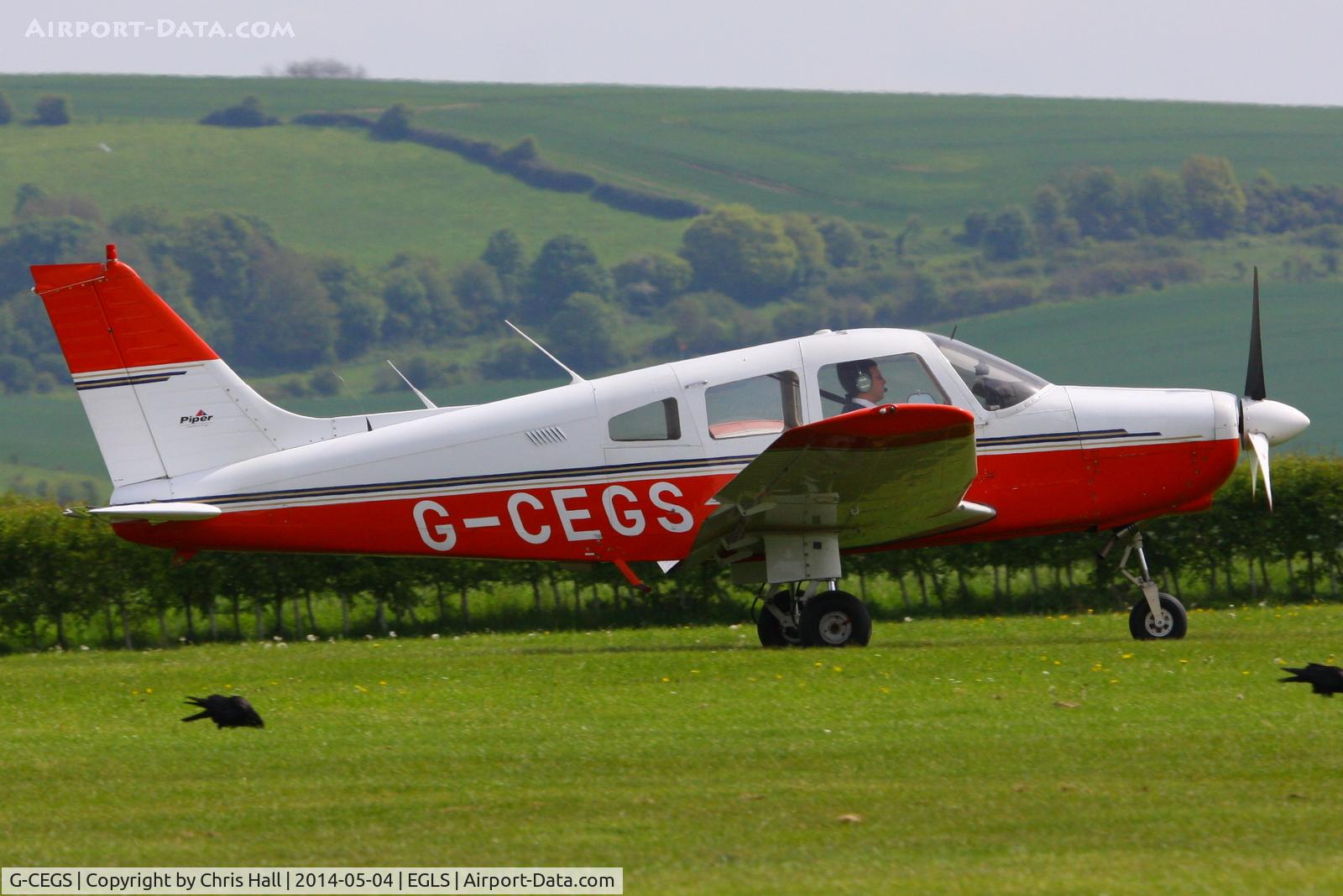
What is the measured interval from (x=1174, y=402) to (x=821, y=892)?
26.1 feet

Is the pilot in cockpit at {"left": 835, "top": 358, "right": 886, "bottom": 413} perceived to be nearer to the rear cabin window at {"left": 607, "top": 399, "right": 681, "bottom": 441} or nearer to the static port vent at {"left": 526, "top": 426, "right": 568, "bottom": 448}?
the rear cabin window at {"left": 607, "top": 399, "right": 681, "bottom": 441}

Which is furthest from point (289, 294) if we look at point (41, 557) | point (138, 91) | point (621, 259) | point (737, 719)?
point (737, 719)

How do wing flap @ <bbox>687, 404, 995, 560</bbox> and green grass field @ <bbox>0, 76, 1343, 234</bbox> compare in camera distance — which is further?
green grass field @ <bbox>0, 76, 1343, 234</bbox>

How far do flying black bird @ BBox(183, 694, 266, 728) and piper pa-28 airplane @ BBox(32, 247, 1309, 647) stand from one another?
11.2 feet

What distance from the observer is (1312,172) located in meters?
110

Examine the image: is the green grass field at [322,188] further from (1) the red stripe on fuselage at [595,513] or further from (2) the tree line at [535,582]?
(1) the red stripe on fuselage at [595,513]

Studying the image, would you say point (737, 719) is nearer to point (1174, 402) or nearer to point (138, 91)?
point (1174, 402)

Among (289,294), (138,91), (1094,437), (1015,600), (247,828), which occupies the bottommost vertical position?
(1015,600)

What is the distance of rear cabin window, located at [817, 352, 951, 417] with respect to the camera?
1175 cm

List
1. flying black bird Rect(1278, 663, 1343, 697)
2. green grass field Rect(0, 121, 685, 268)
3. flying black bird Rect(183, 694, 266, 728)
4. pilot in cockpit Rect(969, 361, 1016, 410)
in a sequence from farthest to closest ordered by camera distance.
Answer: green grass field Rect(0, 121, 685, 268)
pilot in cockpit Rect(969, 361, 1016, 410)
flying black bird Rect(183, 694, 266, 728)
flying black bird Rect(1278, 663, 1343, 697)

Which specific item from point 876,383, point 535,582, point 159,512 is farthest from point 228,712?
point 535,582

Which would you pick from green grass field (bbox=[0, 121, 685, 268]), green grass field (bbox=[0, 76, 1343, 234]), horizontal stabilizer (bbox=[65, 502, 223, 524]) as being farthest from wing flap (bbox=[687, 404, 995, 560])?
green grass field (bbox=[0, 76, 1343, 234])

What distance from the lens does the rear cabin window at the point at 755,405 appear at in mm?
11820

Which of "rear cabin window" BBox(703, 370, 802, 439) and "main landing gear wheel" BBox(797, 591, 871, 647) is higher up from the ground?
"rear cabin window" BBox(703, 370, 802, 439)
